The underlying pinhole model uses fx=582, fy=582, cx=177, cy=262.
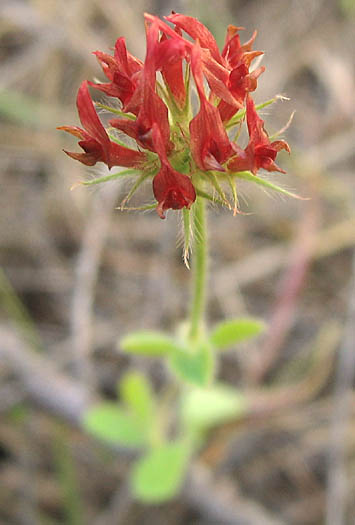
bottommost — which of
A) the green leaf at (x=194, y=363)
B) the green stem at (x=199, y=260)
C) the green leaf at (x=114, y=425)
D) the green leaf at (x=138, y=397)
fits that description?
the green leaf at (x=114, y=425)

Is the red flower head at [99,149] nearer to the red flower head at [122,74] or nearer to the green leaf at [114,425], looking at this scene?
the red flower head at [122,74]

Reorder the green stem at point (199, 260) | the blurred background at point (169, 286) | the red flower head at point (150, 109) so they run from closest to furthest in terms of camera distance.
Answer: the red flower head at point (150, 109), the green stem at point (199, 260), the blurred background at point (169, 286)

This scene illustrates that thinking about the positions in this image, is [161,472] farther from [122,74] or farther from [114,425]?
[122,74]

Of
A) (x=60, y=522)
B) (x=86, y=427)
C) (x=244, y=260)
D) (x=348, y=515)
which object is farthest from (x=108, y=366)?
(x=348, y=515)

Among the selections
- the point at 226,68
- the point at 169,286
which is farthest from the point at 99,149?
the point at 169,286

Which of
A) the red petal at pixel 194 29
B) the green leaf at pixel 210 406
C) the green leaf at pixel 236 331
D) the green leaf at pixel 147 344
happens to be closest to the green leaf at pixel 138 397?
the green leaf at pixel 210 406
